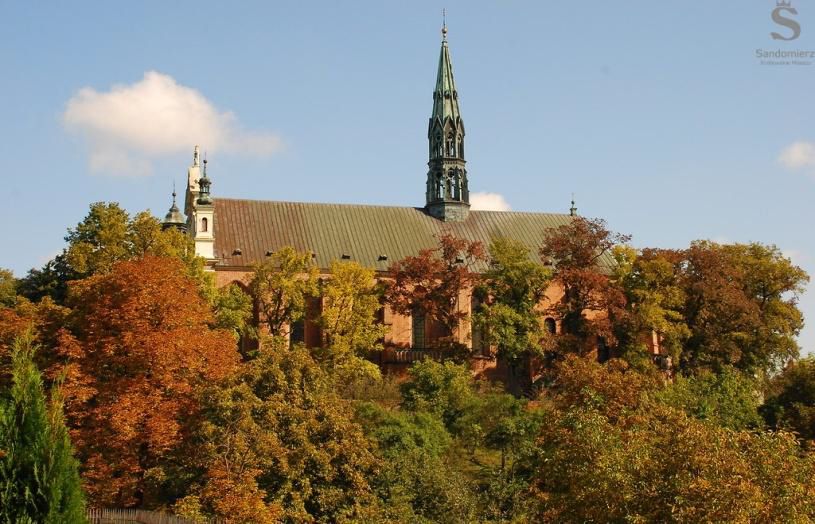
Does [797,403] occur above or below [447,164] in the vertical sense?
below

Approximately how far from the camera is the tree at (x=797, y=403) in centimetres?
4497

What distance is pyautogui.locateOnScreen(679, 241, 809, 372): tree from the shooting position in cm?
5509

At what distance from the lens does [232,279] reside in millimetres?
59500

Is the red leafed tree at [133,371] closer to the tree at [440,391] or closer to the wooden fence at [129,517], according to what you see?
the wooden fence at [129,517]

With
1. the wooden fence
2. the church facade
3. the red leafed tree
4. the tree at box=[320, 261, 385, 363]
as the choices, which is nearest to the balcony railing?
the church facade

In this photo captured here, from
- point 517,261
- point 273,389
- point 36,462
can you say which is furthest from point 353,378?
point 36,462

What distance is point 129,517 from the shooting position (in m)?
28.4

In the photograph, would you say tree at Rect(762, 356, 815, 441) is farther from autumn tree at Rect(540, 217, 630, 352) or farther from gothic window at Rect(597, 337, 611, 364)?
gothic window at Rect(597, 337, 611, 364)

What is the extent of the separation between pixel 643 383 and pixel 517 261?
16263 millimetres

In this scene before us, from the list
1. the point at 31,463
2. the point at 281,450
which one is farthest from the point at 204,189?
the point at 31,463

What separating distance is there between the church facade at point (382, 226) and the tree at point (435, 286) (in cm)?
183

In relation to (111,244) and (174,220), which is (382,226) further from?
(111,244)

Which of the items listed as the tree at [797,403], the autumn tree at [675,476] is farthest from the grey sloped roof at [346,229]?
the autumn tree at [675,476]

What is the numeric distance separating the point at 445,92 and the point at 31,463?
50.0m
